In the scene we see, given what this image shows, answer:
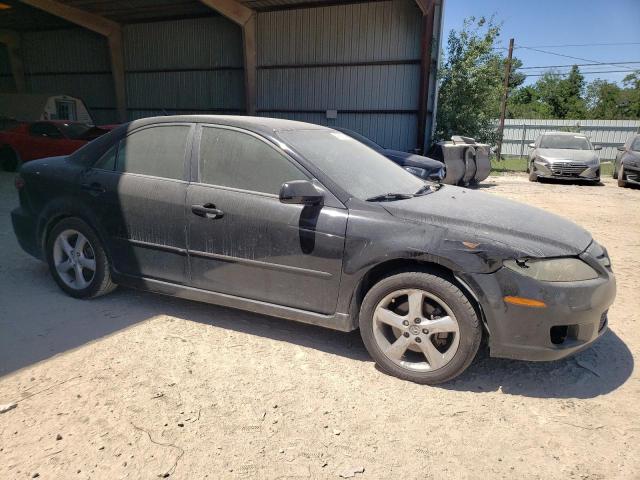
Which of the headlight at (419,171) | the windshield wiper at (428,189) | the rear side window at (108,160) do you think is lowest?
the headlight at (419,171)

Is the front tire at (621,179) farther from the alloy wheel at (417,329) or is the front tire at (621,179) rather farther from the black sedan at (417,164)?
the alloy wheel at (417,329)

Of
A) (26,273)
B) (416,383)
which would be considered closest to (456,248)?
(416,383)

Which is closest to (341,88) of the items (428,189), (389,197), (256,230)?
(428,189)

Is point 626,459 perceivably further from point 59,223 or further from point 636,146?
point 636,146

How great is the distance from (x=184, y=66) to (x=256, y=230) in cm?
1869

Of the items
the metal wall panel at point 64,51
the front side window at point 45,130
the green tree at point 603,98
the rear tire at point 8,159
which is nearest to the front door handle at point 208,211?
the front side window at point 45,130

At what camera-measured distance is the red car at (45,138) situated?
35.8 ft

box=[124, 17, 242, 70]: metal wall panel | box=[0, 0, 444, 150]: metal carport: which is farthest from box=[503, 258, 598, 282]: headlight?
box=[124, 17, 242, 70]: metal wall panel

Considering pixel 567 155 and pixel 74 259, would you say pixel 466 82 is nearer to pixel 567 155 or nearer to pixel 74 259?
pixel 567 155

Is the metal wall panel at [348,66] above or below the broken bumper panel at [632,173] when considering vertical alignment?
above

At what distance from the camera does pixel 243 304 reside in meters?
3.43

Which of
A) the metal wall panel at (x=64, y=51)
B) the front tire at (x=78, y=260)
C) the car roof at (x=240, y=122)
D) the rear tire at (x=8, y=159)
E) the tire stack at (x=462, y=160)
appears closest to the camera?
the car roof at (x=240, y=122)

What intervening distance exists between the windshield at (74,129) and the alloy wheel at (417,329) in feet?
33.8

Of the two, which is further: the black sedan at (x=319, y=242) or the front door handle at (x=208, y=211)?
the front door handle at (x=208, y=211)
